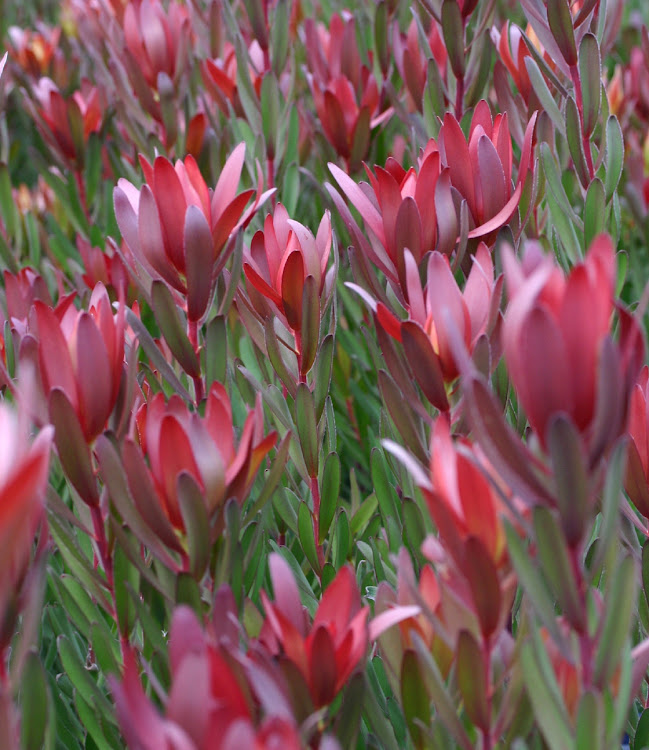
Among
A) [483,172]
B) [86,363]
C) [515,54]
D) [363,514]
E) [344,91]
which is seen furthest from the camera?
[344,91]

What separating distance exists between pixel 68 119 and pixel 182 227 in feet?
3.19

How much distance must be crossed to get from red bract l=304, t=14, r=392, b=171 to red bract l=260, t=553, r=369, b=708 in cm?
93

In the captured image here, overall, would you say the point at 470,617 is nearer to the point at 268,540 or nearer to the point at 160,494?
the point at 160,494

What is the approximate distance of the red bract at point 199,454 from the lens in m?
0.57

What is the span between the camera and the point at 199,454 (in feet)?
1.89

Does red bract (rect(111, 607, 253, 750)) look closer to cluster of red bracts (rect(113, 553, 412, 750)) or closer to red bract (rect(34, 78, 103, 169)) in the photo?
cluster of red bracts (rect(113, 553, 412, 750))

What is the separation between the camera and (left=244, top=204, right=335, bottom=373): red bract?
2.61 feet

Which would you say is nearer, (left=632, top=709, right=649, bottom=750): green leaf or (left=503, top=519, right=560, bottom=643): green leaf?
(left=503, top=519, right=560, bottom=643): green leaf

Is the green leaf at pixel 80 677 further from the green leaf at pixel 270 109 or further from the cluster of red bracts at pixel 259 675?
the green leaf at pixel 270 109

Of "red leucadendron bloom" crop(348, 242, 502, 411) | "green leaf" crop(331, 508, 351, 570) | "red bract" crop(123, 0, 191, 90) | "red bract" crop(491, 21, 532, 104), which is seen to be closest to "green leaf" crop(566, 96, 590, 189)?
"red bract" crop(491, 21, 532, 104)

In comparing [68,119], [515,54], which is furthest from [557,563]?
[68,119]

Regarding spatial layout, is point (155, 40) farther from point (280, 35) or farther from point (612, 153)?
point (612, 153)

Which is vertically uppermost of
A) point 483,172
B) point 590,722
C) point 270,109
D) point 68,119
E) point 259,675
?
point 68,119

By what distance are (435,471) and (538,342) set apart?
0.37 ft
